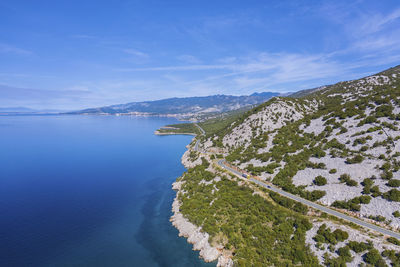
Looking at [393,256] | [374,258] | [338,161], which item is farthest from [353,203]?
[338,161]

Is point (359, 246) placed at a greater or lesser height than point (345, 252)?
greater

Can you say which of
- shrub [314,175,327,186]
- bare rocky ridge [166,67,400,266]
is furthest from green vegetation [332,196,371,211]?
shrub [314,175,327,186]

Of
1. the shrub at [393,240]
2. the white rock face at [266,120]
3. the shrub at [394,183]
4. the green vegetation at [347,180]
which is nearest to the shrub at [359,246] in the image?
the shrub at [393,240]

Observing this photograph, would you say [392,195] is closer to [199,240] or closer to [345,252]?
[345,252]

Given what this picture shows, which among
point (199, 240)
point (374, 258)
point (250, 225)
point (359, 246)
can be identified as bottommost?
point (199, 240)

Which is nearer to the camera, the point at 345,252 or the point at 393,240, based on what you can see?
the point at 393,240

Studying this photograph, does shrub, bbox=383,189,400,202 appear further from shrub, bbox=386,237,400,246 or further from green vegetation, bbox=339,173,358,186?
shrub, bbox=386,237,400,246
